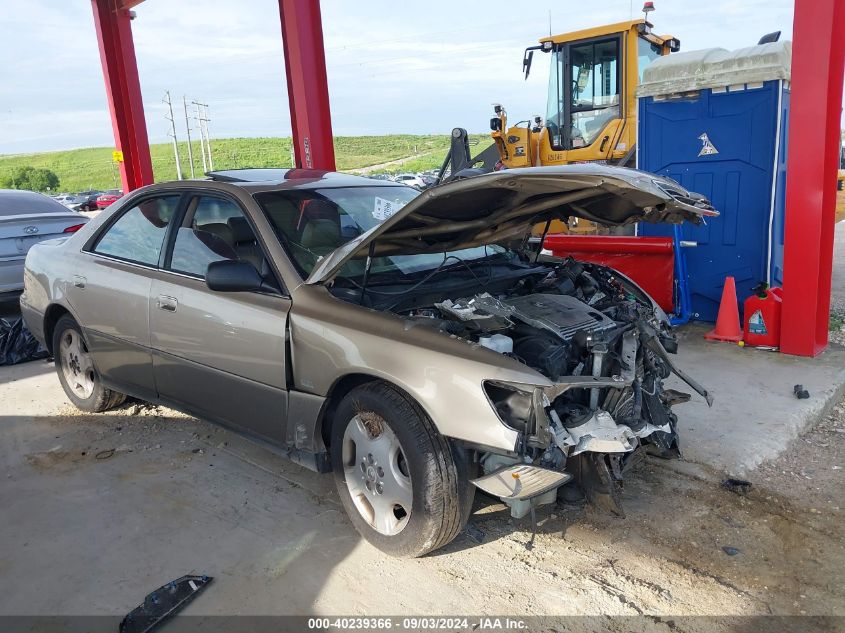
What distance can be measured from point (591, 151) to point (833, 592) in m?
8.41

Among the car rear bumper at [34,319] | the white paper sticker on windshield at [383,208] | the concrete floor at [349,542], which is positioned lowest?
the concrete floor at [349,542]

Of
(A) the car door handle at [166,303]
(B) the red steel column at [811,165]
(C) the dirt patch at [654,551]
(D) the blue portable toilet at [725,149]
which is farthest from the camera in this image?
(D) the blue portable toilet at [725,149]

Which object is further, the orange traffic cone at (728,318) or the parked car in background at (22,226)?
the parked car in background at (22,226)

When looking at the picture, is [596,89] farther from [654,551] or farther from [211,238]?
[654,551]

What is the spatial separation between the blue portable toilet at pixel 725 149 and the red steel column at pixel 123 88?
9.87 meters

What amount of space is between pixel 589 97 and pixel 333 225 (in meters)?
7.92

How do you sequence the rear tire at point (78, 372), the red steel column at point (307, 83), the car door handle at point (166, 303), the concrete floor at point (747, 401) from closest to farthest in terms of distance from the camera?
the car door handle at point (166, 303) < the concrete floor at point (747, 401) < the rear tire at point (78, 372) < the red steel column at point (307, 83)

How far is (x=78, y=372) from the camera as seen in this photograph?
482 centimetres

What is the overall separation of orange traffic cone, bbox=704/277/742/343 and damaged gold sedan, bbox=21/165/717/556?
96.1 inches

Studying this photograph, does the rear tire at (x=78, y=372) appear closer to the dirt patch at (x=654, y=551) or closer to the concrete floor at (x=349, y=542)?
the concrete floor at (x=349, y=542)

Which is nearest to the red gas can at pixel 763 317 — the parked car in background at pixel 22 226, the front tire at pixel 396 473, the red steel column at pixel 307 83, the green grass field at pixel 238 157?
the front tire at pixel 396 473

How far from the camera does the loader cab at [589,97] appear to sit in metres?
9.81

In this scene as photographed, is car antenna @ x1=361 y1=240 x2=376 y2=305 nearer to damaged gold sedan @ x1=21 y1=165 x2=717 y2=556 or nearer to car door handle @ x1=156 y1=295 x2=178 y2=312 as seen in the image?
damaged gold sedan @ x1=21 y1=165 x2=717 y2=556

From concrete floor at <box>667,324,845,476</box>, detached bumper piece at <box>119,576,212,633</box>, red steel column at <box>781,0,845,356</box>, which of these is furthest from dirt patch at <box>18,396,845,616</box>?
red steel column at <box>781,0,845,356</box>
